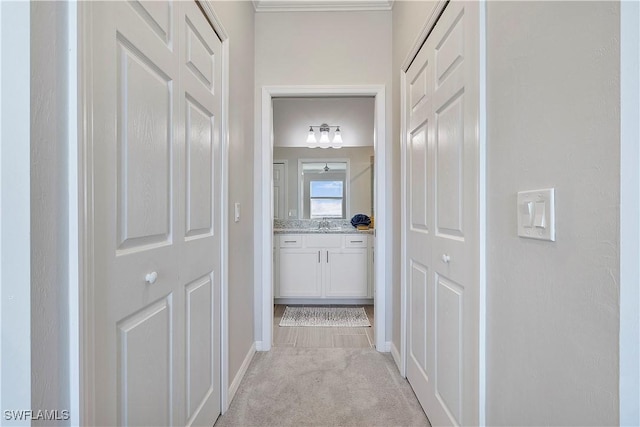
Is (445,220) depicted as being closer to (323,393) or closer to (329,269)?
(323,393)

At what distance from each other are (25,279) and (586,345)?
1.06 metres

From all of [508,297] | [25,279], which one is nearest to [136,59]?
[25,279]

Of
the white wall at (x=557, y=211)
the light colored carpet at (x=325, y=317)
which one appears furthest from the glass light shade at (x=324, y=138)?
the white wall at (x=557, y=211)

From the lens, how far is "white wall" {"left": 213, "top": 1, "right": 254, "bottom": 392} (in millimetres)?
1715

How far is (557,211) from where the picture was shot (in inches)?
26.1

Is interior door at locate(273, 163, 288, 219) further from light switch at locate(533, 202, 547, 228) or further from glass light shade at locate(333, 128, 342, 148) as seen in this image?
light switch at locate(533, 202, 547, 228)

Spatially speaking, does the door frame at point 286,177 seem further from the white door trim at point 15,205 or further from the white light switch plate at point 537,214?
the white door trim at point 15,205

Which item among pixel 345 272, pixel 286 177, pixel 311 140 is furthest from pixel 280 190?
Answer: pixel 345 272

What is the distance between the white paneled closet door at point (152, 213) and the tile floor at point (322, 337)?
3.58 feet

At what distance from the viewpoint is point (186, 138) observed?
46.1 inches

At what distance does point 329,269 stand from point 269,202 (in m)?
1.39

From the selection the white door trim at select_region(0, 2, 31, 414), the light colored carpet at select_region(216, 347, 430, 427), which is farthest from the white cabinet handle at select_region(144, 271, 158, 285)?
the light colored carpet at select_region(216, 347, 430, 427)

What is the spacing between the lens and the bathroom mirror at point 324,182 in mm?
3963
